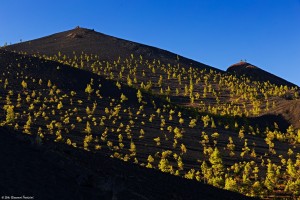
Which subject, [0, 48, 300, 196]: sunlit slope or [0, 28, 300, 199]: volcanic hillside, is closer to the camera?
[0, 28, 300, 199]: volcanic hillside

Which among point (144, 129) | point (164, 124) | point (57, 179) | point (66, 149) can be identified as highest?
point (164, 124)

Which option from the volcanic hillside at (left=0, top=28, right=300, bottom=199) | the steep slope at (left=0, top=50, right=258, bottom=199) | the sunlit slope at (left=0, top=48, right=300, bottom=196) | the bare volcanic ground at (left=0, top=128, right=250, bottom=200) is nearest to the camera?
the bare volcanic ground at (left=0, top=128, right=250, bottom=200)

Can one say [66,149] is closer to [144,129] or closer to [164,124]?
[144,129]

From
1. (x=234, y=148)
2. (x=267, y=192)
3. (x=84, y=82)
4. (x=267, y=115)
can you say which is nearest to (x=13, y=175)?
(x=267, y=192)

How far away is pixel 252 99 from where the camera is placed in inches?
7032

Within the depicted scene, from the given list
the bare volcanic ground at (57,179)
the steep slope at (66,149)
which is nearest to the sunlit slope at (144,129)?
the steep slope at (66,149)

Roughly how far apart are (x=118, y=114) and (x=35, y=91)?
32.1m

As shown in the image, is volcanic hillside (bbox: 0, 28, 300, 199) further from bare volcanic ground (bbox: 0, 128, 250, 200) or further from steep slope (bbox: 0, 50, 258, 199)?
bare volcanic ground (bbox: 0, 128, 250, 200)

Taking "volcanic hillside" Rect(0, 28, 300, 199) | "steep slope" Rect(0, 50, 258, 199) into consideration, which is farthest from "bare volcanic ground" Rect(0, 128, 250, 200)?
"volcanic hillside" Rect(0, 28, 300, 199)

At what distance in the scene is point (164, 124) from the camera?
12100 centimetres

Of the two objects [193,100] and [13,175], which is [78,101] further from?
[13,175]

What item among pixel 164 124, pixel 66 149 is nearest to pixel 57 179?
pixel 66 149

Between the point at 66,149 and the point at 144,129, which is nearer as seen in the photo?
the point at 66,149

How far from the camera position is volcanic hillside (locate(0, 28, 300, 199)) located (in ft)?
265
